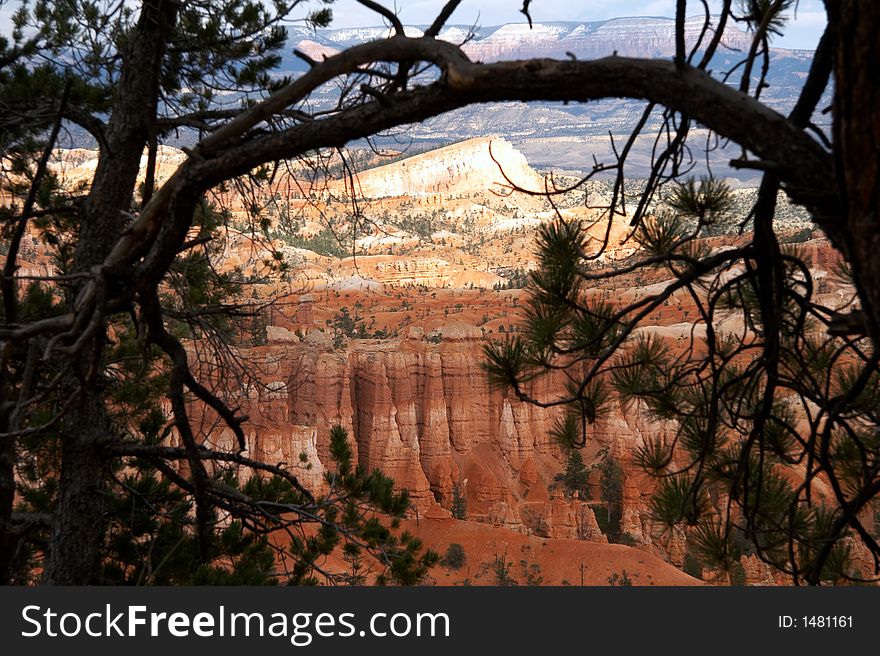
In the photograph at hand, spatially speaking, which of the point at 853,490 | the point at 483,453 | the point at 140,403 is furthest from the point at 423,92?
the point at 483,453

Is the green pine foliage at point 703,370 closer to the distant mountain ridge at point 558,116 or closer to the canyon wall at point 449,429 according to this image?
the canyon wall at point 449,429

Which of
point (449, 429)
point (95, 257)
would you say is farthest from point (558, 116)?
point (95, 257)

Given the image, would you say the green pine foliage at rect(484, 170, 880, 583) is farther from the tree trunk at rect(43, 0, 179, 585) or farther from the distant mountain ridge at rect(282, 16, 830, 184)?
the distant mountain ridge at rect(282, 16, 830, 184)

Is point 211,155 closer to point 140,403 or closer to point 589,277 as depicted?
point 589,277

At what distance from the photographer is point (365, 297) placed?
40281mm

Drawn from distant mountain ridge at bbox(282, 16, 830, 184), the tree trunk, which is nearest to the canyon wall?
the tree trunk

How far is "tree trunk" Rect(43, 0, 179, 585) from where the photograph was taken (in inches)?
130

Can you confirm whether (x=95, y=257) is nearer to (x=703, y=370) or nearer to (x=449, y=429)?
(x=703, y=370)

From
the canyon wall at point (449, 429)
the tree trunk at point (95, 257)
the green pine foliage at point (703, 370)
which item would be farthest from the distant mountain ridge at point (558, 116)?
the green pine foliage at point (703, 370)

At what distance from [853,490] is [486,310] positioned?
32489 millimetres

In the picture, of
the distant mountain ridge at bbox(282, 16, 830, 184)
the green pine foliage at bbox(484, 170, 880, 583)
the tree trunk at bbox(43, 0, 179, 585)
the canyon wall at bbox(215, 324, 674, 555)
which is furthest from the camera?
the distant mountain ridge at bbox(282, 16, 830, 184)

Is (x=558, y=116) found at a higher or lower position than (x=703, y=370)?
higher

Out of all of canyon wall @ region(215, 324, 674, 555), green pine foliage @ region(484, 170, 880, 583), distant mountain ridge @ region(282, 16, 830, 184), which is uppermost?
distant mountain ridge @ region(282, 16, 830, 184)

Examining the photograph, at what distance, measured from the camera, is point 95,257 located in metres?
3.28
